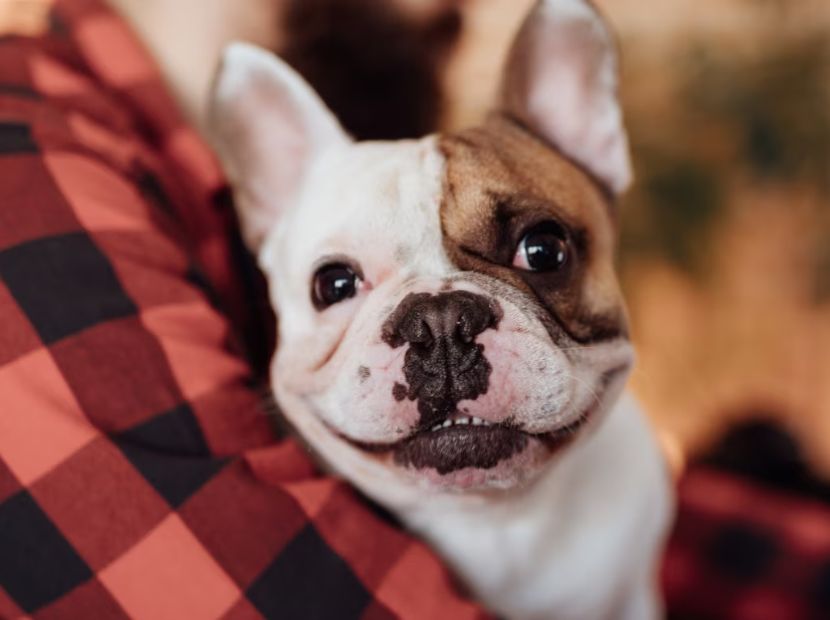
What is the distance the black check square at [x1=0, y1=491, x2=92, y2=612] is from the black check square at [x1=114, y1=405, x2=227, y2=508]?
8 cm

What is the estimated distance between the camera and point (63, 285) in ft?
2.50

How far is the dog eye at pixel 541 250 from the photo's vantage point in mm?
870

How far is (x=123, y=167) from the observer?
3.03 feet

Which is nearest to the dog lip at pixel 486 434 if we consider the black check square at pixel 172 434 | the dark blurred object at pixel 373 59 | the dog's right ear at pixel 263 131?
the black check square at pixel 172 434

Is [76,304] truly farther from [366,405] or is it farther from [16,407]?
[366,405]

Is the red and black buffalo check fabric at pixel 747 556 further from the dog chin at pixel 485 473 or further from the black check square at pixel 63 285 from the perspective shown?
the black check square at pixel 63 285

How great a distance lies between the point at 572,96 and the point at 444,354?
446 millimetres

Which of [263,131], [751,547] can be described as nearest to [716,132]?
[751,547]

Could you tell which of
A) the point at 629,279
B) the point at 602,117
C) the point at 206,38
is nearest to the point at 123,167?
the point at 206,38

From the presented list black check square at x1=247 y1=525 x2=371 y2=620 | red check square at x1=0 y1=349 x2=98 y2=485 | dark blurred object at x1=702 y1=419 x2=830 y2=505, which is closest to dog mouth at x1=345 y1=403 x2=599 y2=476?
black check square at x1=247 y1=525 x2=371 y2=620

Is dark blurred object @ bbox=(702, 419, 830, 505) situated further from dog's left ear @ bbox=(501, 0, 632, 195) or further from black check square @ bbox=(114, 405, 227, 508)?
black check square @ bbox=(114, 405, 227, 508)

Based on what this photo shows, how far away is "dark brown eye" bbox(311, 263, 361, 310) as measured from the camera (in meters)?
0.90

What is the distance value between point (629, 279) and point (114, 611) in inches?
77.8

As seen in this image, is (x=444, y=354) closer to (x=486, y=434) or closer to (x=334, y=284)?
(x=486, y=434)
